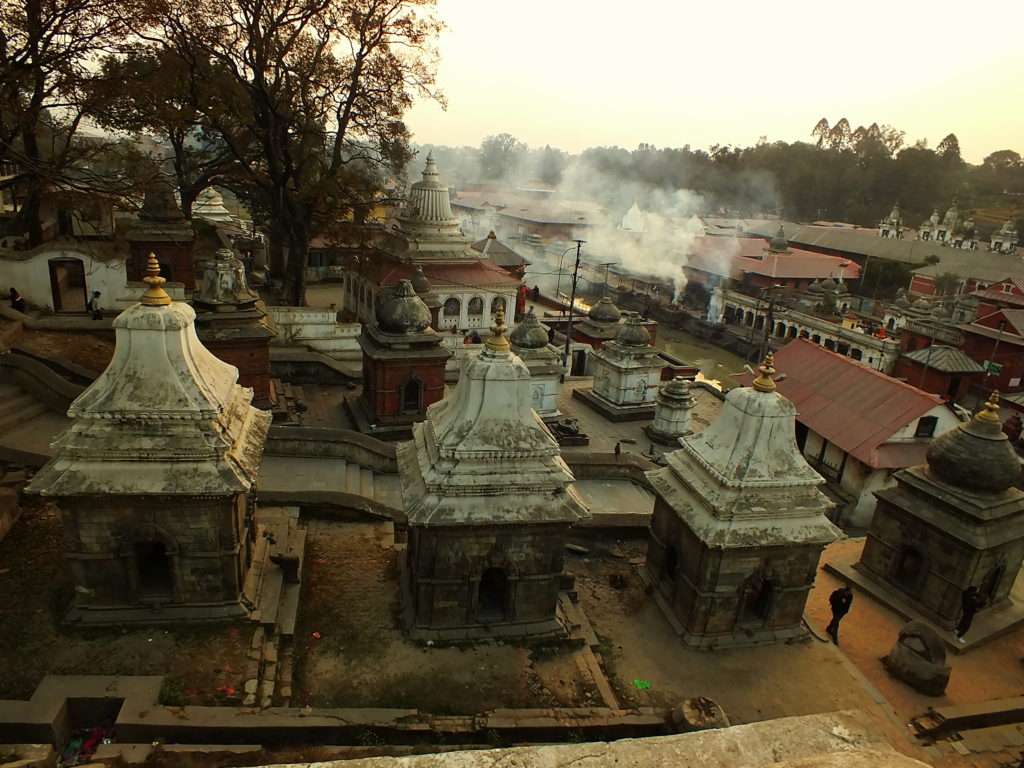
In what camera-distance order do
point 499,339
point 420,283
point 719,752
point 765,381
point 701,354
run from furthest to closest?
1. point 701,354
2. point 420,283
3. point 765,381
4. point 499,339
5. point 719,752

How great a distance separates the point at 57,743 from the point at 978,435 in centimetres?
1583

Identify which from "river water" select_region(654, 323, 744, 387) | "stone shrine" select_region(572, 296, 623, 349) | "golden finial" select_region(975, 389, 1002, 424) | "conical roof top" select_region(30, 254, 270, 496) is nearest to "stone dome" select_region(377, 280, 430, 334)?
"conical roof top" select_region(30, 254, 270, 496)

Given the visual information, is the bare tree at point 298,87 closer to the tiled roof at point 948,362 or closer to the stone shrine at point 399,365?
the stone shrine at point 399,365

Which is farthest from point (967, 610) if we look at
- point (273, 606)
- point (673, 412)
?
point (673, 412)

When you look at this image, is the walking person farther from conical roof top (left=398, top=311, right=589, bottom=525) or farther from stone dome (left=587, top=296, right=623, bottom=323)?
stone dome (left=587, top=296, right=623, bottom=323)

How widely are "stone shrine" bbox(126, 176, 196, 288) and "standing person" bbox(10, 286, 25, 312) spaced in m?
3.49

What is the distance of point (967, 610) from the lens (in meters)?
13.5

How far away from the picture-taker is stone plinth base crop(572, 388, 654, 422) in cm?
2797

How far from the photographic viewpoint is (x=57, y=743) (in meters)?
8.62

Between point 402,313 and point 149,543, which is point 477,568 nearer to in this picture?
point 149,543

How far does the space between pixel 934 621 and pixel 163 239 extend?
2667cm

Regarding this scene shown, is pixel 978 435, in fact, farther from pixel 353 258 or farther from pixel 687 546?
pixel 353 258

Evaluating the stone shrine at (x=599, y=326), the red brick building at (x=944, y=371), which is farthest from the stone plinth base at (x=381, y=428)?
the red brick building at (x=944, y=371)

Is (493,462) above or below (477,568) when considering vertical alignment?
above
